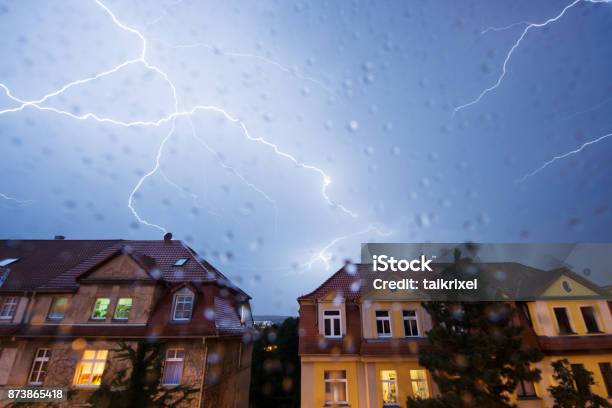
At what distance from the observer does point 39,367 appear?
1331 cm

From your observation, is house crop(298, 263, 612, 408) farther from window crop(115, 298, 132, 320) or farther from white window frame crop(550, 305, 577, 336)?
window crop(115, 298, 132, 320)

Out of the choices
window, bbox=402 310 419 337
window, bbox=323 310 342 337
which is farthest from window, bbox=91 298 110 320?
window, bbox=402 310 419 337

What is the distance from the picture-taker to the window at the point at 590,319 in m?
13.3

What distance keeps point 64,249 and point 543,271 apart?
93.3 feet

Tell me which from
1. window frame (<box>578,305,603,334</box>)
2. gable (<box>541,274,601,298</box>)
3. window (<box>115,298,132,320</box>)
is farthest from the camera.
Answer: window (<box>115,298,132,320</box>)

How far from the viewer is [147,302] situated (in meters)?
14.1

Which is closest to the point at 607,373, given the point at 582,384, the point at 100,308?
the point at 582,384

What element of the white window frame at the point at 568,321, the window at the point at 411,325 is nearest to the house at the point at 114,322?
the window at the point at 411,325

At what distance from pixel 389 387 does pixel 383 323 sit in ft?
8.78

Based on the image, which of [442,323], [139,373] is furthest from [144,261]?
[442,323]

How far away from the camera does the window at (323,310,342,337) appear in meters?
14.1

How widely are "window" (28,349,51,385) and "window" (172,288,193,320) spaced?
600 cm

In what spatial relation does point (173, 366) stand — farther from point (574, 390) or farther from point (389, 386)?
point (574, 390)

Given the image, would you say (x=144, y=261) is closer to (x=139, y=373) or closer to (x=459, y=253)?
(x=139, y=373)
